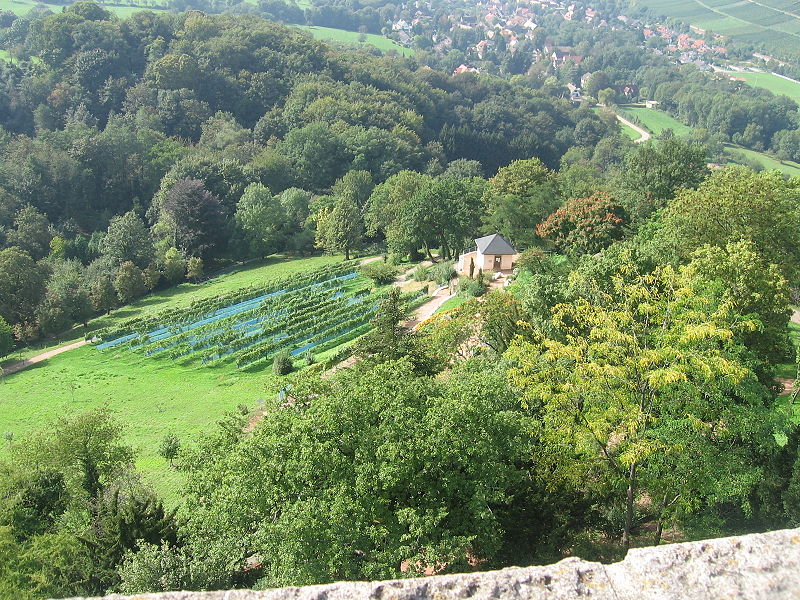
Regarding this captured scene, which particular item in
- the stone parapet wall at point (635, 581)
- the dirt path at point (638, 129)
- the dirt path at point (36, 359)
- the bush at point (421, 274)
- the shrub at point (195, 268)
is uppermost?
the stone parapet wall at point (635, 581)

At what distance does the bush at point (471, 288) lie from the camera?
38.6 metres

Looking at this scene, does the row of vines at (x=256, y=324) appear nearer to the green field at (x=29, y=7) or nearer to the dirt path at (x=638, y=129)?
the dirt path at (x=638, y=129)

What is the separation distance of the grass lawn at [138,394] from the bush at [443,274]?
1261cm

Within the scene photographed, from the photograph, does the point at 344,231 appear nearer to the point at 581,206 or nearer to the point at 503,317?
the point at 581,206

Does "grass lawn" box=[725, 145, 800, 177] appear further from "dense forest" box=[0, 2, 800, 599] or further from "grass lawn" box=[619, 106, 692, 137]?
"dense forest" box=[0, 2, 800, 599]

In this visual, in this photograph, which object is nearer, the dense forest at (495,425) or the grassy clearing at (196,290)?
the dense forest at (495,425)

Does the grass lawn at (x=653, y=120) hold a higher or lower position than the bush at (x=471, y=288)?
lower

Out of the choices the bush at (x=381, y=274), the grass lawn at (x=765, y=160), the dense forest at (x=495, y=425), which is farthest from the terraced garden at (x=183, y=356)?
the grass lawn at (x=765, y=160)

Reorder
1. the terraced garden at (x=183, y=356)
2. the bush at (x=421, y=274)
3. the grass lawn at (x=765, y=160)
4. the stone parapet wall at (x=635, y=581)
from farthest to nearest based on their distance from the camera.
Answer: the grass lawn at (x=765, y=160), the bush at (x=421, y=274), the terraced garden at (x=183, y=356), the stone parapet wall at (x=635, y=581)

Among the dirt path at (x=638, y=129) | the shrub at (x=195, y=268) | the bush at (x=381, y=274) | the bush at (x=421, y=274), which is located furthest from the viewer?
the dirt path at (x=638, y=129)

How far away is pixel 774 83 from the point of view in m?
183

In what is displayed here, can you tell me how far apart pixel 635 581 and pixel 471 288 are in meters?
33.7

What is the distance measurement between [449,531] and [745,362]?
9157mm

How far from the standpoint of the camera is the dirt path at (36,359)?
3962 cm
